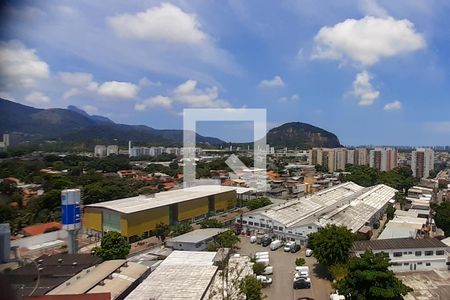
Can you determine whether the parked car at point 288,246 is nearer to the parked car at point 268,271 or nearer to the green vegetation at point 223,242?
the green vegetation at point 223,242

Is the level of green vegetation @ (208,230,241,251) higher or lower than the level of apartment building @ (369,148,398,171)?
lower

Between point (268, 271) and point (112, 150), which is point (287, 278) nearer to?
point (268, 271)

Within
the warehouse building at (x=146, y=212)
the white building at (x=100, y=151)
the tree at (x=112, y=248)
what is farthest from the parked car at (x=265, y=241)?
the white building at (x=100, y=151)

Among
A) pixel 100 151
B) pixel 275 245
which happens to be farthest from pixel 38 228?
pixel 100 151

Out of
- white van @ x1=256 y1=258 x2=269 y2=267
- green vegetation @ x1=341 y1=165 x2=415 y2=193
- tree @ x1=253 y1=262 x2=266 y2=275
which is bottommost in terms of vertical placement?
white van @ x1=256 y1=258 x2=269 y2=267

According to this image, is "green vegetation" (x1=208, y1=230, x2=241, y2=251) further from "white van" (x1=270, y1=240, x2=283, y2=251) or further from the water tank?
the water tank

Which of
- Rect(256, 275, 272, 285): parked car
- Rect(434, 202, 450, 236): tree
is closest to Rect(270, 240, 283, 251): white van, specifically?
Rect(256, 275, 272, 285): parked car
